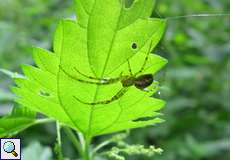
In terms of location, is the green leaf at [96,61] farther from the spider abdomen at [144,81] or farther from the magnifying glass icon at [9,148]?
the magnifying glass icon at [9,148]

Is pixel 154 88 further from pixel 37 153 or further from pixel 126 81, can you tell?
pixel 37 153

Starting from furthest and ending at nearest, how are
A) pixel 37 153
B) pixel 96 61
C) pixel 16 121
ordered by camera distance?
pixel 37 153, pixel 16 121, pixel 96 61

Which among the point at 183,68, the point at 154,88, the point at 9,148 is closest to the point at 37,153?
the point at 9,148

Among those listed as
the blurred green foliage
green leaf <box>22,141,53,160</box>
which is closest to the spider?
green leaf <box>22,141,53,160</box>

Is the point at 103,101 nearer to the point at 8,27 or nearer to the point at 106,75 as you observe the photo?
the point at 106,75

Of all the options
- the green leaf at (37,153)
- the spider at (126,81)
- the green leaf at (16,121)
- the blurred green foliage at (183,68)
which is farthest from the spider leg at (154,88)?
the blurred green foliage at (183,68)

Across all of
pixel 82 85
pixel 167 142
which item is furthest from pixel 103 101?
pixel 167 142

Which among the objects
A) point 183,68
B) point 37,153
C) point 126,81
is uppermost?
point 183,68
